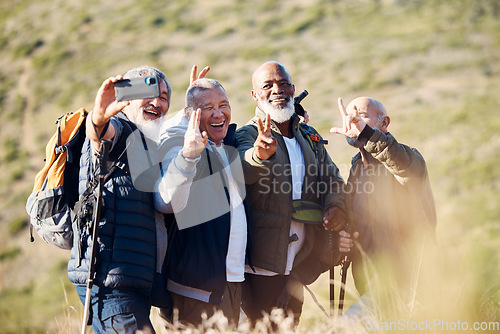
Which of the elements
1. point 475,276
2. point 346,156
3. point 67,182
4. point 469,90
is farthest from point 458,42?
point 67,182

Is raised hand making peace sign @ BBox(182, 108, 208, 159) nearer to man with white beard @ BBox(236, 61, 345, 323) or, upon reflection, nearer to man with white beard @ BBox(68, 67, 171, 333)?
man with white beard @ BBox(68, 67, 171, 333)

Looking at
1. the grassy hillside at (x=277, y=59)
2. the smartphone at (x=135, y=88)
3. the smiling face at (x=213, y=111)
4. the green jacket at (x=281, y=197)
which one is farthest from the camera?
the grassy hillside at (x=277, y=59)

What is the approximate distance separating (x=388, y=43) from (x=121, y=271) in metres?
25.8

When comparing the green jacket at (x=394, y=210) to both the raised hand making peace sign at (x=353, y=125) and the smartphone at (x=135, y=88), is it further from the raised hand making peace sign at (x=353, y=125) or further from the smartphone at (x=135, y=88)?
the smartphone at (x=135, y=88)

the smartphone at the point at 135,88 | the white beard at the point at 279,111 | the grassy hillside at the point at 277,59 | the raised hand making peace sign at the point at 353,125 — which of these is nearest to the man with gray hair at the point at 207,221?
the smartphone at the point at 135,88

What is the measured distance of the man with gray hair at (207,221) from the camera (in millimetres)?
3307

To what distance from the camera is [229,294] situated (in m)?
3.53

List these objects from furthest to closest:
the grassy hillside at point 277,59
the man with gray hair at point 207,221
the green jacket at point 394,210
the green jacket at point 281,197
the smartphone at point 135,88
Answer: the grassy hillside at point 277,59 → the green jacket at point 394,210 → the green jacket at point 281,197 → the man with gray hair at point 207,221 → the smartphone at point 135,88

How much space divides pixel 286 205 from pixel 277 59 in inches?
936

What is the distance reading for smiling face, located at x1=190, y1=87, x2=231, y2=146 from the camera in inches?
143

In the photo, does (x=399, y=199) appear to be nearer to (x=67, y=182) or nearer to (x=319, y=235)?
(x=319, y=235)

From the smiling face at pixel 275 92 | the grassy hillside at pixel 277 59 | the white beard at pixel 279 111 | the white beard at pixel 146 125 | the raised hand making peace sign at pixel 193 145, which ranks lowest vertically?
the raised hand making peace sign at pixel 193 145

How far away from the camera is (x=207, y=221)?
11.2ft

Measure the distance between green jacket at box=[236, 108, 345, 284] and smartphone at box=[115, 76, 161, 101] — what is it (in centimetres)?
85
